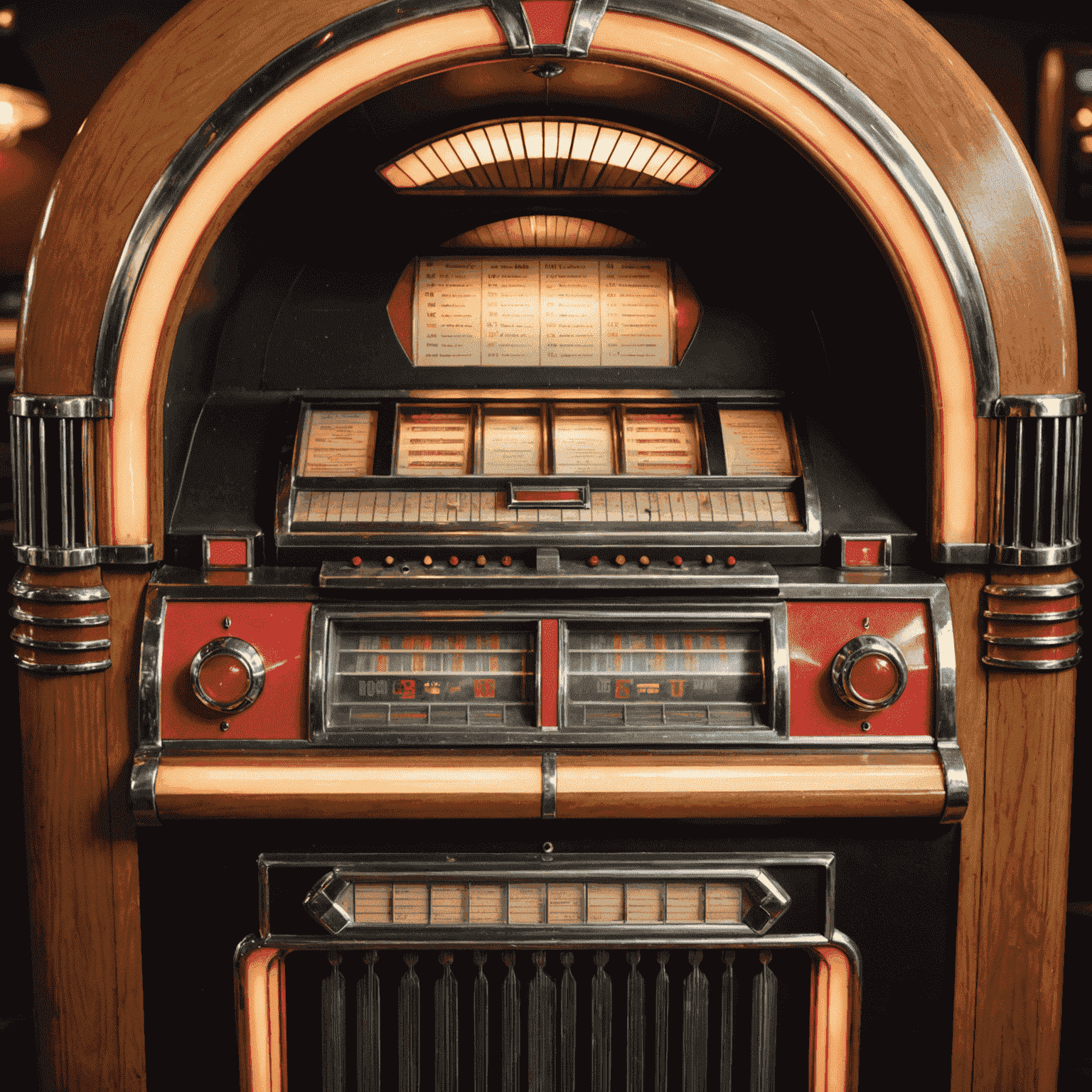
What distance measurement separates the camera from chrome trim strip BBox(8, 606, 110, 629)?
1483 millimetres

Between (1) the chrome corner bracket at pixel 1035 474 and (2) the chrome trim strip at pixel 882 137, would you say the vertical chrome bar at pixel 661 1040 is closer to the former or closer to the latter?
(1) the chrome corner bracket at pixel 1035 474

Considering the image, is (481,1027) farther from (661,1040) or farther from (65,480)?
(65,480)

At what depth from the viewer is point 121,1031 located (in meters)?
1.55

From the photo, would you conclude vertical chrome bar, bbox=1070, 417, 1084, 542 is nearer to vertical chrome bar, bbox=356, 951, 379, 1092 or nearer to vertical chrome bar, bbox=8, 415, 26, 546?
vertical chrome bar, bbox=356, 951, 379, 1092

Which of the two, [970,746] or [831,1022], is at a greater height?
[970,746]

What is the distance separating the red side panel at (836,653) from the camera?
4.95 feet

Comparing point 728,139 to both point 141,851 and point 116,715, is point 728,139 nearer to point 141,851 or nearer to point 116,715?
point 116,715

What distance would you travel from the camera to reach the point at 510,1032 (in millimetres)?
1569

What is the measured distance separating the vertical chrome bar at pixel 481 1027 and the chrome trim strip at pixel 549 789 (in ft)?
0.98

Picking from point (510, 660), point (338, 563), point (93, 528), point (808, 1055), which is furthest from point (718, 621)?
point (93, 528)

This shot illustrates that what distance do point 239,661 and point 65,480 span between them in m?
0.40

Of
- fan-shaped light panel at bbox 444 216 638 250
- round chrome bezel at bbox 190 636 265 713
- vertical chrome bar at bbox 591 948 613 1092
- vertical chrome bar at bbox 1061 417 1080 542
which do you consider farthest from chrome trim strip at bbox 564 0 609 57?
vertical chrome bar at bbox 591 948 613 1092

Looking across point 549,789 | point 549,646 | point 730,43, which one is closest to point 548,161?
point 730,43

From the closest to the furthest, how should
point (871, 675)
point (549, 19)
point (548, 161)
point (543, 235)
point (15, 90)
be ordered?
point (549, 19)
point (871, 675)
point (548, 161)
point (543, 235)
point (15, 90)
